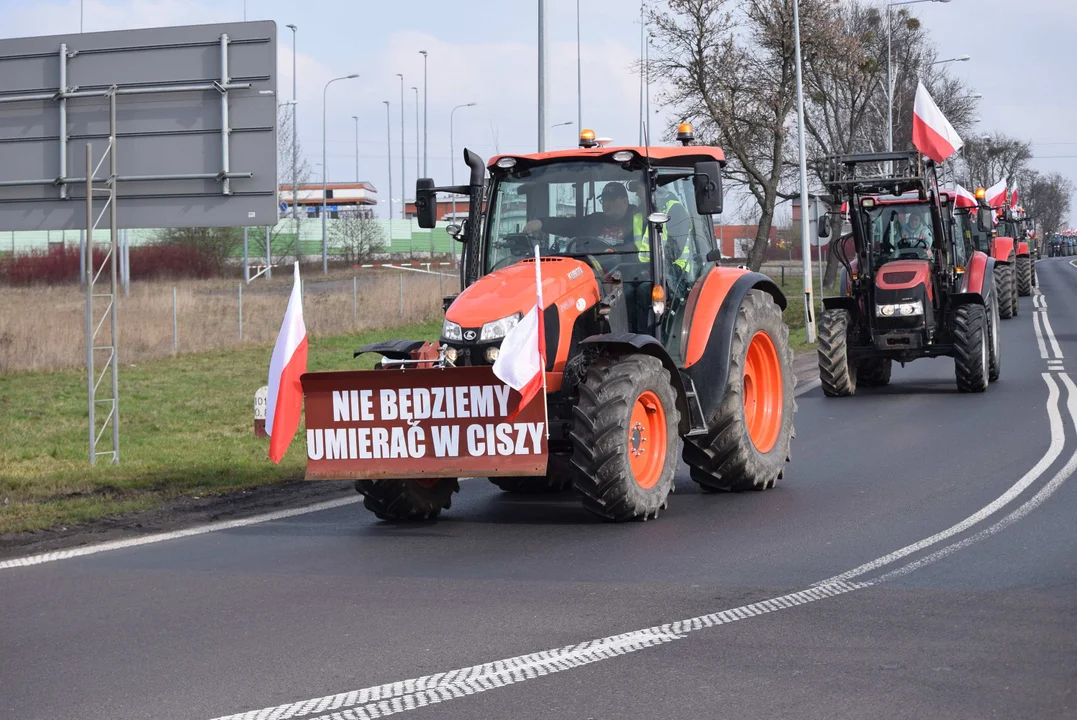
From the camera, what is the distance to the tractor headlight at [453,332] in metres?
9.57

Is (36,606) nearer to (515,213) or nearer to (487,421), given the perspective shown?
(487,421)

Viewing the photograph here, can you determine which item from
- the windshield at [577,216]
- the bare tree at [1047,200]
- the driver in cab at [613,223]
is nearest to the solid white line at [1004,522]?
the windshield at [577,216]

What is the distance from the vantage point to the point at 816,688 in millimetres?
5629

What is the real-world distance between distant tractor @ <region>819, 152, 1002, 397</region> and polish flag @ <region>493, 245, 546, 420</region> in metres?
10.5

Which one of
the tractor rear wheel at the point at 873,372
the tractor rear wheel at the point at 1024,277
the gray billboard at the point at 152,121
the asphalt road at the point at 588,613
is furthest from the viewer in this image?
the tractor rear wheel at the point at 1024,277

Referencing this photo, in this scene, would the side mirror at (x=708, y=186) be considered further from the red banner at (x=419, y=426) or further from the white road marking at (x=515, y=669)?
the white road marking at (x=515, y=669)

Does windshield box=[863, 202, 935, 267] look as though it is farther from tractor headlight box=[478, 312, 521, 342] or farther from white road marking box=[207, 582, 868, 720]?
white road marking box=[207, 582, 868, 720]

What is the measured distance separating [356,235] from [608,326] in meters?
61.8

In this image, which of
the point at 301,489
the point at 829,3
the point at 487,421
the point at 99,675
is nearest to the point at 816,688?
the point at 99,675

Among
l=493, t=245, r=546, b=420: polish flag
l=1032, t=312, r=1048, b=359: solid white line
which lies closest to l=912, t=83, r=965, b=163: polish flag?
l=1032, t=312, r=1048, b=359: solid white line

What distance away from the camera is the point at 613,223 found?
1044 cm

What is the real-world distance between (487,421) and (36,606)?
10.0 feet

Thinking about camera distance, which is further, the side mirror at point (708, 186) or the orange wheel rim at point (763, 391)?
the orange wheel rim at point (763, 391)

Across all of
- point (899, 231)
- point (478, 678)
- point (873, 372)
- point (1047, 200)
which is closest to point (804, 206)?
point (873, 372)
